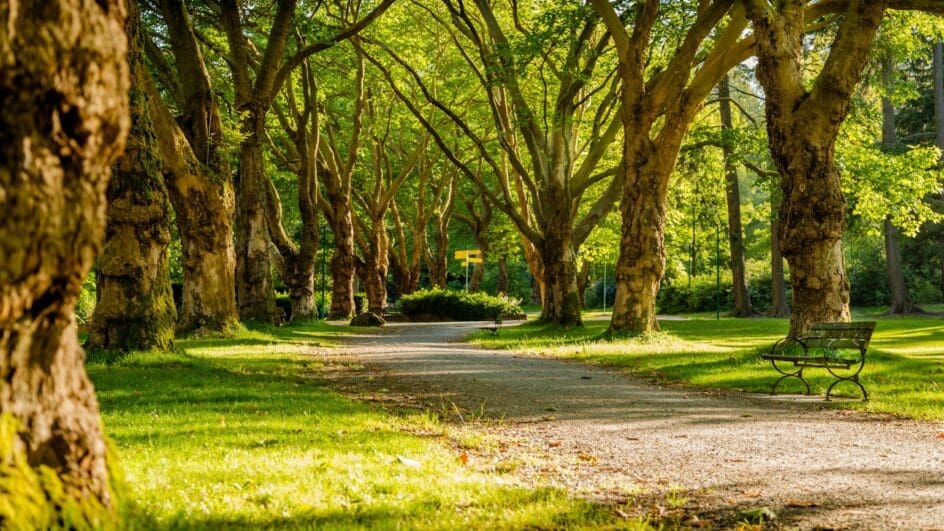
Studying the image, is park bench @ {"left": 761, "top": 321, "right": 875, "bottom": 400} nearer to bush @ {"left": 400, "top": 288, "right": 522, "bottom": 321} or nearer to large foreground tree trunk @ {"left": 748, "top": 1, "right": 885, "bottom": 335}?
large foreground tree trunk @ {"left": 748, "top": 1, "right": 885, "bottom": 335}

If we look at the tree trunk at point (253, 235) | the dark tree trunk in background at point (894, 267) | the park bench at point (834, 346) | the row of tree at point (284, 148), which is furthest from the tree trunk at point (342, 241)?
the park bench at point (834, 346)

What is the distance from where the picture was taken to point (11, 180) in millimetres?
2936

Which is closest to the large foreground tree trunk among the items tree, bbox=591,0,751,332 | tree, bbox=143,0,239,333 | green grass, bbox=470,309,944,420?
green grass, bbox=470,309,944,420

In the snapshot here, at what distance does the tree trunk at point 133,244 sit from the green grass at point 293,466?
1.86 meters

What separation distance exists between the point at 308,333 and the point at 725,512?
2053 centimetres

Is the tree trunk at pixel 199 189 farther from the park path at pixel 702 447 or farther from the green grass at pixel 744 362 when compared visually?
the park path at pixel 702 447

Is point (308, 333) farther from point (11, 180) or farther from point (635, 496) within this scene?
point (11, 180)

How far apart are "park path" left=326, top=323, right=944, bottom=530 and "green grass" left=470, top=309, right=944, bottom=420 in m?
0.83

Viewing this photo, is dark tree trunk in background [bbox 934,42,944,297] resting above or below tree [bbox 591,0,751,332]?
above

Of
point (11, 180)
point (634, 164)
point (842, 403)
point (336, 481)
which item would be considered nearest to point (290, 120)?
point (634, 164)

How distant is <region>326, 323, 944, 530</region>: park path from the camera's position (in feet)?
17.5

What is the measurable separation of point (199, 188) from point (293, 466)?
1303 cm

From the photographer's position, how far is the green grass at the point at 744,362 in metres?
10.9

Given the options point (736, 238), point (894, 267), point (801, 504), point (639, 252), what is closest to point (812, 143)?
point (639, 252)
